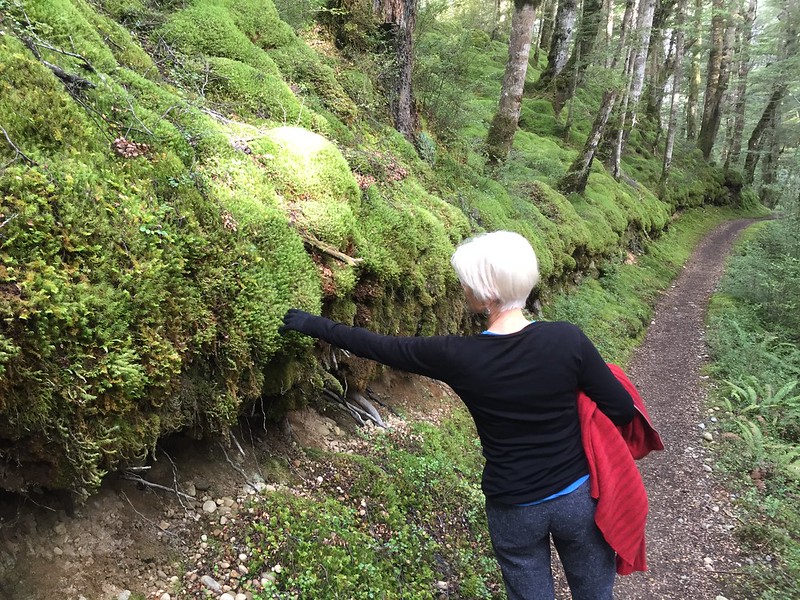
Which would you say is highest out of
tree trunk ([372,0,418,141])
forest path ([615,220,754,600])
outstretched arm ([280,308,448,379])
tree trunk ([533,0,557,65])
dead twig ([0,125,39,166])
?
tree trunk ([533,0,557,65])

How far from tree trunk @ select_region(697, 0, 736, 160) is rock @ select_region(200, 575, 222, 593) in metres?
33.6

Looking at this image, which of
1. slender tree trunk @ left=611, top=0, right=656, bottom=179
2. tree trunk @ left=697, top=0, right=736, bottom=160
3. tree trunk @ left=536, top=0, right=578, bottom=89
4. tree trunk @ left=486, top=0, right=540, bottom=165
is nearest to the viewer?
tree trunk @ left=486, top=0, right=540, bottom=165

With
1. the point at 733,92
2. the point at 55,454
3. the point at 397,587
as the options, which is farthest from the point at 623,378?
the point at 733,92

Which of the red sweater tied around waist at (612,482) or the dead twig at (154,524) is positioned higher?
the red sweater tied around waist at (612,482)

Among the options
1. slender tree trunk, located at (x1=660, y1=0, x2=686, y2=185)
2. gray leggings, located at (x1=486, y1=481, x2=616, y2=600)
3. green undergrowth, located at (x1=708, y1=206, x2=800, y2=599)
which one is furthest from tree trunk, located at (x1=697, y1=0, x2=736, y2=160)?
gray leggings, located at (x1=486, y1=481, x2=616, y2=600)

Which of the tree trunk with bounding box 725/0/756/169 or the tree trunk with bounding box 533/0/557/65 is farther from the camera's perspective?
the tree trunk with bounding box 533/0/557/65

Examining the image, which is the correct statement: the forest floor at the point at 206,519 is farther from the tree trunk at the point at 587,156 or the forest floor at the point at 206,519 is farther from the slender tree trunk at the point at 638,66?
the slender tree trunk at the point at 638,66

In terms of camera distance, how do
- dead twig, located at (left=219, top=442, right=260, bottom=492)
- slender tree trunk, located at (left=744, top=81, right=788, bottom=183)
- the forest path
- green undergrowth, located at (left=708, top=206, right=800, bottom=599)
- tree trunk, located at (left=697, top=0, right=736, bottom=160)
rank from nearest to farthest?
dead twig, located at (left=219, top=442, right=260, bottom=492) < the forest path < green undergrowth, located at (left=708, top=206, right=800, bottom=599) < tree trunk, located at (left=697, top=0, right=736, bottom=160) < slender tree trunk, located at (left=744, top=81, right=788, bottom=183)

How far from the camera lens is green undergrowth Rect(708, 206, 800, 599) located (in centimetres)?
546

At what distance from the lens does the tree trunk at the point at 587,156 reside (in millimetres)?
14303

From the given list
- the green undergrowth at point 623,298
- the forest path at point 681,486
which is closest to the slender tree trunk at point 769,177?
the green undergrowth at point 623,298

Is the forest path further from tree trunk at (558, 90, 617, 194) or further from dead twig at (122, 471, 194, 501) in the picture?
tree trunk at (558, 90, 617, 194)

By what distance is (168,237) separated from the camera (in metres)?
2.63

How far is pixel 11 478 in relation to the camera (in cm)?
222
